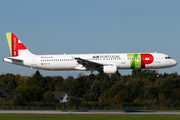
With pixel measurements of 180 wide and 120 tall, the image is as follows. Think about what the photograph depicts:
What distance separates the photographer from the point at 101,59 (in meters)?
55.1

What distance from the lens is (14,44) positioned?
196 feet

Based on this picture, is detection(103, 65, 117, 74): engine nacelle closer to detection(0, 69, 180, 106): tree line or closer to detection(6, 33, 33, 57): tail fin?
detection(6, 33, 33, 57): tail fin

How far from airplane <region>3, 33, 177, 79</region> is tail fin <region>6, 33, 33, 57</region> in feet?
1.49

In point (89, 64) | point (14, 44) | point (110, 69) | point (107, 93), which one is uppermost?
point (14, 44)

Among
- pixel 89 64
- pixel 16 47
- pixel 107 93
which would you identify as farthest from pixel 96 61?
pixel 107 93

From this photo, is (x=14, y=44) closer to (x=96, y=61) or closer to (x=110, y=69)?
(x=96, y=61)

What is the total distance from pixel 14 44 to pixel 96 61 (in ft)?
58.5

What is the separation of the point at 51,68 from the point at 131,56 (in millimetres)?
15675

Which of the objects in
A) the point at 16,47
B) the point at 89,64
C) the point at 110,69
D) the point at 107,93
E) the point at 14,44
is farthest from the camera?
the point at 107,93

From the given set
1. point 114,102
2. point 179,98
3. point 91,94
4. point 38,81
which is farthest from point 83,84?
point 179,98

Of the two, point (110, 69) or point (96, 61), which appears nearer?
point (110, 69)

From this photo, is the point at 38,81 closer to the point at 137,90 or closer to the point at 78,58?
the point at 137,90

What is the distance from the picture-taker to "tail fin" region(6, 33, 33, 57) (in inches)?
2323

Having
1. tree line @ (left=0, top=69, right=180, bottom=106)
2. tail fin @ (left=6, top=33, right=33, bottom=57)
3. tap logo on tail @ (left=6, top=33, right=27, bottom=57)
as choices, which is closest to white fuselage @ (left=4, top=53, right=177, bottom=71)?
tail fin @ (left=6, top=33, right=33, bottom=57)
